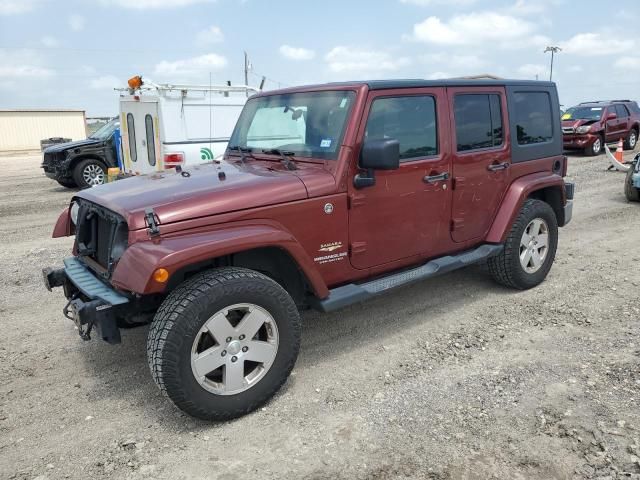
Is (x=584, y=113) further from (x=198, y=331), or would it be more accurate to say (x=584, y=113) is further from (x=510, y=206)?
(x=198, y=331)

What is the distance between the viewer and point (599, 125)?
16.8 metres

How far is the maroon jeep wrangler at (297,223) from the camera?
2.98 metres

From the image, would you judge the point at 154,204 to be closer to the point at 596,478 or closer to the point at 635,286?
the point at 596,478

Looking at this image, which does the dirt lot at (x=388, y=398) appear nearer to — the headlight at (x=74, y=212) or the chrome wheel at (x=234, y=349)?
the chrome wheel at (x=234, y=349)

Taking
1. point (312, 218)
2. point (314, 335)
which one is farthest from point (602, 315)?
point (312, 218)

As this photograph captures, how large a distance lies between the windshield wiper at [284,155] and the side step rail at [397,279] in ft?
3.05

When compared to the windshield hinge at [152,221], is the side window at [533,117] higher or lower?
higher

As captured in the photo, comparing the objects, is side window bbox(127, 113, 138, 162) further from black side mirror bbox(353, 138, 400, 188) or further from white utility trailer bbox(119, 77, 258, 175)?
black side mirror bbox(353, 138, 400, 188)

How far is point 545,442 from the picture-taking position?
9.46 feet

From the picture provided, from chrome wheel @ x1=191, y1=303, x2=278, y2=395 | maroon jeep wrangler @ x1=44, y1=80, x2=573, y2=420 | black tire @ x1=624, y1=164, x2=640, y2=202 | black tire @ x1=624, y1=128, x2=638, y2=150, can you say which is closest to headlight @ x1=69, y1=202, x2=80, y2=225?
maroon jeep wrangler @ x1=44, y1=80, x2=573, y2=420

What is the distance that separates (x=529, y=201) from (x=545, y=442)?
269 cm

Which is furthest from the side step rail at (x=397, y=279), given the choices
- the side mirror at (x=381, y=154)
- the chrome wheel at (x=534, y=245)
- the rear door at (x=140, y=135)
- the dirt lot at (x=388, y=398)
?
the rear door at (x=140, y=135)

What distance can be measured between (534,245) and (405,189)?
6.18 feet

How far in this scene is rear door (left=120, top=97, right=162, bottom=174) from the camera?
387 inches
